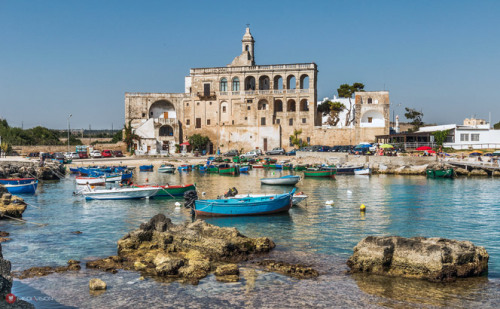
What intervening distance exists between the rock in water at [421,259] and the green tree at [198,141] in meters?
58.5

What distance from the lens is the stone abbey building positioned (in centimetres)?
7056

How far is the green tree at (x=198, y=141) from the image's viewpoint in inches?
2886

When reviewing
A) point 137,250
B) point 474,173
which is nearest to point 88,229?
point 137,250

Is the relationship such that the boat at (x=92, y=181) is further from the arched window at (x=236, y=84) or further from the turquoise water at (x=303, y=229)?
the arched window at (x=236, y=84)

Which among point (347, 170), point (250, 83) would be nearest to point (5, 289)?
point (347, 170)

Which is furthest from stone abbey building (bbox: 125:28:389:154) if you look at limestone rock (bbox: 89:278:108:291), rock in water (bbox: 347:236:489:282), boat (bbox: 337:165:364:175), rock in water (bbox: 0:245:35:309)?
rock in water (bbox: 0:245:35:309)

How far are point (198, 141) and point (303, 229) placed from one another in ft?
170

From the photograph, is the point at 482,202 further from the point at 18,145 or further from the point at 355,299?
the point at 18,145

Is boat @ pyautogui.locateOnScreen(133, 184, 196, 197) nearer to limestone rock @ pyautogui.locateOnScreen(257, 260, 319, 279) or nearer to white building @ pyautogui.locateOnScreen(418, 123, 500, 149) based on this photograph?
limestone rock @ pyautogui.locateOnScreen(257, 260, 319, 279)

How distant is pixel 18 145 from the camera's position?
81.4 m

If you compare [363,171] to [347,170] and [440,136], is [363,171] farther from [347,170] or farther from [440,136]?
[440,136]

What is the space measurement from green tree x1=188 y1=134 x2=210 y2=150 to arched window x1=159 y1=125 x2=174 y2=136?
377 centimetres

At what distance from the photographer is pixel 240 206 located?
25812 mm

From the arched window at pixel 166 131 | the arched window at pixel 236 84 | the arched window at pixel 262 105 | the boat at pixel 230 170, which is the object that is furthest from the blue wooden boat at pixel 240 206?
the arched window at pixel 166 131
